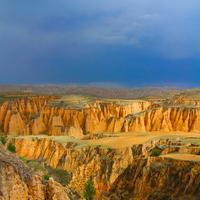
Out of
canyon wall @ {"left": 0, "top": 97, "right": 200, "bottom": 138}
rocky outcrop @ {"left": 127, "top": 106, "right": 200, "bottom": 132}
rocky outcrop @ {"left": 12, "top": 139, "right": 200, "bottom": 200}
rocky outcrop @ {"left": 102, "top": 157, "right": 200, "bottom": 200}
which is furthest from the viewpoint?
canyon wall @ {"left": 0, "top": 97, "right": 200, "bottom": 138}

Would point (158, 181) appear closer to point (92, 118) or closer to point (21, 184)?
point (21, 184)

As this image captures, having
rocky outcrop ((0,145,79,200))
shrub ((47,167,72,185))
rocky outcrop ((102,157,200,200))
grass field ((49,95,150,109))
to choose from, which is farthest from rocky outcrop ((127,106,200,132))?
rocky outcrop ((0,145,79,200))

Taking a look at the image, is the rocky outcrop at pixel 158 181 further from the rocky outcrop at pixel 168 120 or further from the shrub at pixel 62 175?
the rocky outcrop at pixel 168 120

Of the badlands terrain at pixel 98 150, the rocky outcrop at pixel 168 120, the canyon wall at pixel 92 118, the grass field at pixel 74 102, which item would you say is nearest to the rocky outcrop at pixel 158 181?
the badlands terrain at pixel 98 150

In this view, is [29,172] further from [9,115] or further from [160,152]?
[9,115]

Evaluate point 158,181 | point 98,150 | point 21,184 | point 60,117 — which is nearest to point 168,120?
point 60,117

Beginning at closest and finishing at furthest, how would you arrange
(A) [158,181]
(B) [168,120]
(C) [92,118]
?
(A) [158,181] → (B) [168,120] → (C) [92,118]

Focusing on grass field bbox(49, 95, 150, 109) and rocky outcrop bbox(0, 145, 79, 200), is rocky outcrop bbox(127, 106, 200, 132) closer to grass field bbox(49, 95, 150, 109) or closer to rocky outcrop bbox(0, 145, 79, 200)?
grass field bbox(49, 95, 150, 109)
